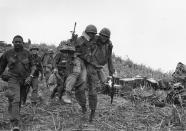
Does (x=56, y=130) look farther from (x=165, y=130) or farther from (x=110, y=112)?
(x=110, y=112)

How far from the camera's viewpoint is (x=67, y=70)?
12914 mm

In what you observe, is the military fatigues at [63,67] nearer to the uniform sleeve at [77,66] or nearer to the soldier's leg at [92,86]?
the uniform sleeve at [77,66]

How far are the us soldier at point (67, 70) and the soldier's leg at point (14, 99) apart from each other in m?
1.49

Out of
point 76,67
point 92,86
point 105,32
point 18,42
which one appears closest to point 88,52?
point 76,67

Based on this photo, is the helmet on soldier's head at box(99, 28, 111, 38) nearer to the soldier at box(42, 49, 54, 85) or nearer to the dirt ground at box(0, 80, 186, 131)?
the dirt ground at box(0, 80, 186, 131)

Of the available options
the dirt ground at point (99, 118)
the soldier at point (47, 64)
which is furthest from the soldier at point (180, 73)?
the soldier at point (47, 64)

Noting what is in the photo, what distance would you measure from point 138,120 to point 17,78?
3360 mm

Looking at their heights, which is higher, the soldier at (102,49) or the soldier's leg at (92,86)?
the soldier at (102,49)

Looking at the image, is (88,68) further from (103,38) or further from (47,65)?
(47,65)

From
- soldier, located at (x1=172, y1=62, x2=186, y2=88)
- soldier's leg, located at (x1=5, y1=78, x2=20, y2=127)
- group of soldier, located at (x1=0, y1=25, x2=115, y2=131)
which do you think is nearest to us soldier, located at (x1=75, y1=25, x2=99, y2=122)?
group of soldier, located at (x1=0, y1=25, x2=115, y2=131)

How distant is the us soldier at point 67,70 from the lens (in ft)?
35.4

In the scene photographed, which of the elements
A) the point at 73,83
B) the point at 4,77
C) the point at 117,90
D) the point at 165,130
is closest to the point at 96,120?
the point at 73,83

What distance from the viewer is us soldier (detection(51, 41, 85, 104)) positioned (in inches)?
425

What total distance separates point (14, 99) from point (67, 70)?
142 inches
